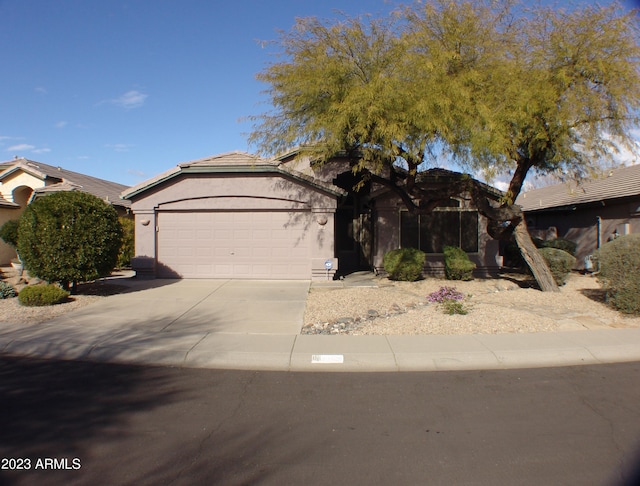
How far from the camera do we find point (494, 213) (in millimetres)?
12969

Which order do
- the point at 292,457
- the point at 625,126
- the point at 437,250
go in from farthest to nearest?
the point at 437,250 → the point at 625,126 → the point at 292,457

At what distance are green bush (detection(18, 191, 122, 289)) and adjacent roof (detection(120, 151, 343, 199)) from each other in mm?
3416

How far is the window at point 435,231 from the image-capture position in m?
16.3

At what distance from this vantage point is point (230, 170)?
14711 millimetres

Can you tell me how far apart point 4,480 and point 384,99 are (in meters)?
9.50

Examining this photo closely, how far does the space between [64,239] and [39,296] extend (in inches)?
57.4

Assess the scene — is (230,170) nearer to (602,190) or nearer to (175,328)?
(175,328)

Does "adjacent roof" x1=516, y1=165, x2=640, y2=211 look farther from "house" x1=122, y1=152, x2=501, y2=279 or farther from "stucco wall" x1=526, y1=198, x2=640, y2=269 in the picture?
"house" x1=122, y1=152, x2=501, y2=279

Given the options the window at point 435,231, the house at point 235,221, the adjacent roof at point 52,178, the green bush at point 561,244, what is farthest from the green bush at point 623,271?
the adjacent roof at point 52,178

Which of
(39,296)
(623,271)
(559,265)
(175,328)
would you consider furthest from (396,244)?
(39,296)

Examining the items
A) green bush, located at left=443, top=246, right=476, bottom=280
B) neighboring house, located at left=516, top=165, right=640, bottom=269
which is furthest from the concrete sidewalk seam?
neighboring house, located at left=516, top=165, right=640, bottom=269

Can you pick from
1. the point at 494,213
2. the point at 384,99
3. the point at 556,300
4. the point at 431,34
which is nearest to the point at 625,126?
the point at 494,213

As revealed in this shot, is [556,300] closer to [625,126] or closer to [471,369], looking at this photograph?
[625,126]

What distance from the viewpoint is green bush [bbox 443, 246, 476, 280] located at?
14664 millimetres
